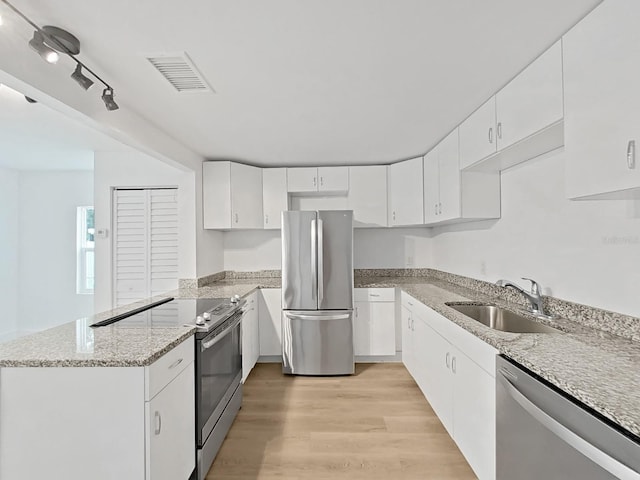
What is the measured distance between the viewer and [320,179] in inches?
165

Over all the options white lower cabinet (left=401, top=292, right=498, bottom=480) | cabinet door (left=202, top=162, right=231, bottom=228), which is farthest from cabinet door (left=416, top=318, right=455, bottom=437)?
cabinet door (left=202, top=162, right=231, bottom=228)

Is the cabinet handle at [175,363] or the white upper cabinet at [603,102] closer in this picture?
the white upper cabinet at [603,102]

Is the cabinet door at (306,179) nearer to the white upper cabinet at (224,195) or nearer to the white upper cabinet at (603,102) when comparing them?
the white upper cabinet at (224,195)

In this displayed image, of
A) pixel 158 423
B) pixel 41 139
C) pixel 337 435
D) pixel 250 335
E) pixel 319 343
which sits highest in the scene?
pixel 41 139

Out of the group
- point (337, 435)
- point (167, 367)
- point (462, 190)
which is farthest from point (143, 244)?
point (462, 190)

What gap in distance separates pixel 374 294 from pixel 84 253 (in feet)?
13.8

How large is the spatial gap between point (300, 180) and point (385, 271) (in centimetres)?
155

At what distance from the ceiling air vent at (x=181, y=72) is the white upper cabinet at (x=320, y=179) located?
6.75 feet

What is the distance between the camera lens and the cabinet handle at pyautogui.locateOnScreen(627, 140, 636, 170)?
1200mm

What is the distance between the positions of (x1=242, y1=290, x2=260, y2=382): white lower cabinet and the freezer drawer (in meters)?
0.34

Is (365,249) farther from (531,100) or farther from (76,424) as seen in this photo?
(76,424)

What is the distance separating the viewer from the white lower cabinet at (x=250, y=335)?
3.28 meters

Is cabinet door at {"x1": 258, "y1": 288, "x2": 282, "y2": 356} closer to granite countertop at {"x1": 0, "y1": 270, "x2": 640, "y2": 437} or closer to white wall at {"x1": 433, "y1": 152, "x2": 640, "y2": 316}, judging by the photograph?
granite countertop at {"x1": 0, "y1": 270, "x2": 640, "y2": 437}

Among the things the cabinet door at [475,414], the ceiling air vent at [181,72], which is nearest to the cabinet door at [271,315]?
the cabinet door at [475,414]
